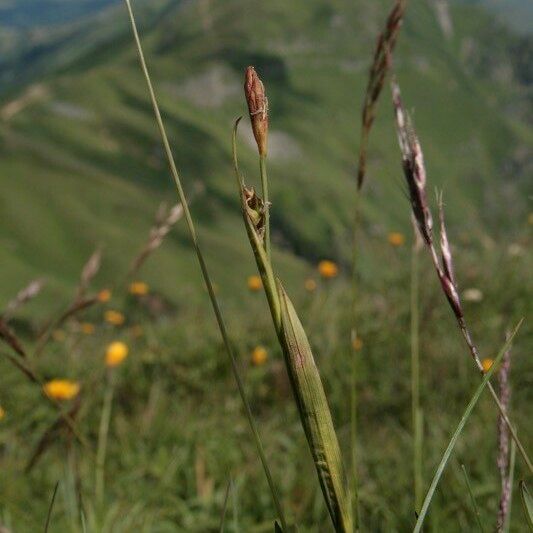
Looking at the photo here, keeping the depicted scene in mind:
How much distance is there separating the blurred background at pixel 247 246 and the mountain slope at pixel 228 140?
392mm

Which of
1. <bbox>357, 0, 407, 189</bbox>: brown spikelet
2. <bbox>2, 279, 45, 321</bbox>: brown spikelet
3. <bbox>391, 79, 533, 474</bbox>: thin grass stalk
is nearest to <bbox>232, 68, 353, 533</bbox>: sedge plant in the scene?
<bbox>391, 79, 533, 474</bbox>: thin grass stalk

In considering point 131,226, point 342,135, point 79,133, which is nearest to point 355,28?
point 342,135

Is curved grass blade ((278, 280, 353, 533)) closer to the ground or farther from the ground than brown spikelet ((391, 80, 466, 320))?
closer to the ground

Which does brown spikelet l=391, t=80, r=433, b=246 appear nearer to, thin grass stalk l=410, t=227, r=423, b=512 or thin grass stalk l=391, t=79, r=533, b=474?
thin grass stalk l=391, t=79, r=533, b=474

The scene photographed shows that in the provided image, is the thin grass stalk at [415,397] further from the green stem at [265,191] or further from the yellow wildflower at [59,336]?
the yellow wildflower at [59,336]

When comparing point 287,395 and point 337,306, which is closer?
point 287,395

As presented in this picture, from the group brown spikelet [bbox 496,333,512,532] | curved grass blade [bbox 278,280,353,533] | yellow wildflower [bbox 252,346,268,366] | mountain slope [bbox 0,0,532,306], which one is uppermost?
curved grass blade [bbox 278,280,353,533]

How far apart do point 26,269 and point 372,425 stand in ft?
247

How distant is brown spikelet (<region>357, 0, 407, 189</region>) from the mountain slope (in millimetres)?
48973

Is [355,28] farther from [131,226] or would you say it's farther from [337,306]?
[337,306]

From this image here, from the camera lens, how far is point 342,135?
12650cm

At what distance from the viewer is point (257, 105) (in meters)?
0.56

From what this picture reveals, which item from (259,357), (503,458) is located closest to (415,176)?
(503,458)

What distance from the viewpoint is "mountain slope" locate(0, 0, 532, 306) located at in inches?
3159
